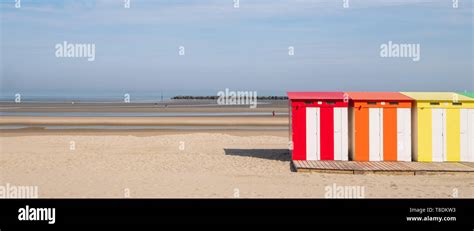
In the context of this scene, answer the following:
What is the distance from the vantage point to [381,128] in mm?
13961

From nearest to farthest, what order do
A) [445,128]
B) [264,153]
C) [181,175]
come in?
1. [181,175]
2. [445,128]
3. [264,153]

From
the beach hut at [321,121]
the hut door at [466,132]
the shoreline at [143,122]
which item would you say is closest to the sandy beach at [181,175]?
the beach hut at [321,121]

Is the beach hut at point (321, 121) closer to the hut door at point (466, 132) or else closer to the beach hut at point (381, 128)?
the beach hut at point (381, 128)

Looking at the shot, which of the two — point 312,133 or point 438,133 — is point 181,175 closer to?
point 312,133

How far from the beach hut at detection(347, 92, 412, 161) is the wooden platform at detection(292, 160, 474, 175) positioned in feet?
1.40

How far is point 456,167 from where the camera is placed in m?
13.0

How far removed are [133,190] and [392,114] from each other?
6.96m
